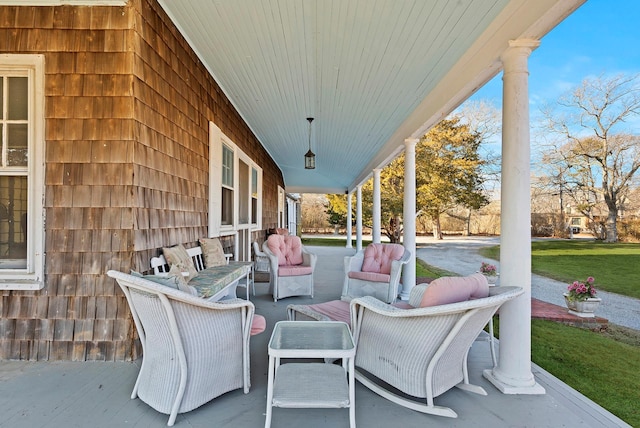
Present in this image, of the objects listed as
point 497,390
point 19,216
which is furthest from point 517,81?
point 19,216

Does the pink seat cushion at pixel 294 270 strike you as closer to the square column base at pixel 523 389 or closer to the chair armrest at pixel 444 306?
the chair armrest at pixel 444 306

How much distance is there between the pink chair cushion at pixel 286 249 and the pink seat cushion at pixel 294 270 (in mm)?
274

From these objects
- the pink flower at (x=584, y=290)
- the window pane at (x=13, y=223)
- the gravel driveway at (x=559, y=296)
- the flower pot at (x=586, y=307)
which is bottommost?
the gravel driveway at (x=559, y=296)

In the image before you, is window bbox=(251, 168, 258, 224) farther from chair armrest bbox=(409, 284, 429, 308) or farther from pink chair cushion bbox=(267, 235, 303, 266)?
chair armrest bbox=(409, 284, 429, 308)

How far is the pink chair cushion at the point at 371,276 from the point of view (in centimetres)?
438

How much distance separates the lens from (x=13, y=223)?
2.89 metres

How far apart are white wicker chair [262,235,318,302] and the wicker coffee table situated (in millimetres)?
2672

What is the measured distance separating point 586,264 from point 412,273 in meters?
9.41

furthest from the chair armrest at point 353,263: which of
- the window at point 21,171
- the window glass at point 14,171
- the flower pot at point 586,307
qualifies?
the window glass at point 14,171

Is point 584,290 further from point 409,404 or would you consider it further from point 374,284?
point 409,404

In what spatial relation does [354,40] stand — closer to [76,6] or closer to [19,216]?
[76,6]

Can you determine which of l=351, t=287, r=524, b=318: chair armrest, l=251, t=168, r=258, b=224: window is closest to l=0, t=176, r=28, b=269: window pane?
l=351, t=287, r=524, b=318: chair armrest

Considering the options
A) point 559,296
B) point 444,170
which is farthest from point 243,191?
point 444,170

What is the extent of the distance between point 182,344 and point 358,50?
3192mm
